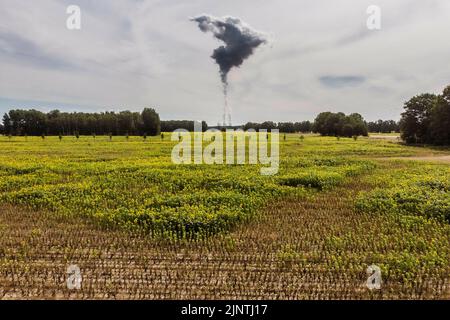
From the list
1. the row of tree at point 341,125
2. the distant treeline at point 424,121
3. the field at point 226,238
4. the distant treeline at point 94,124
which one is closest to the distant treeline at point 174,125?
the distant treeline at point 94,124

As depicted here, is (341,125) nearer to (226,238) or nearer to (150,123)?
(150,123)

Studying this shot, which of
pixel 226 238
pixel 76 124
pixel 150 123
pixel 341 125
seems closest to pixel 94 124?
pixel 76 124

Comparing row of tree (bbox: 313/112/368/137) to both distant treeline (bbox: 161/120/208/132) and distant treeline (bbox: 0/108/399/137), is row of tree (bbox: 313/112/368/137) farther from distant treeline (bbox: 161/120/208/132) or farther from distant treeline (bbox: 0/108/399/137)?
distant treeline (bbox: 161/120/208/132)

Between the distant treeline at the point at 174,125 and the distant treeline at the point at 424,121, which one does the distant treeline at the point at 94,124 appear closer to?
the distant treeline at the point at 174,125
